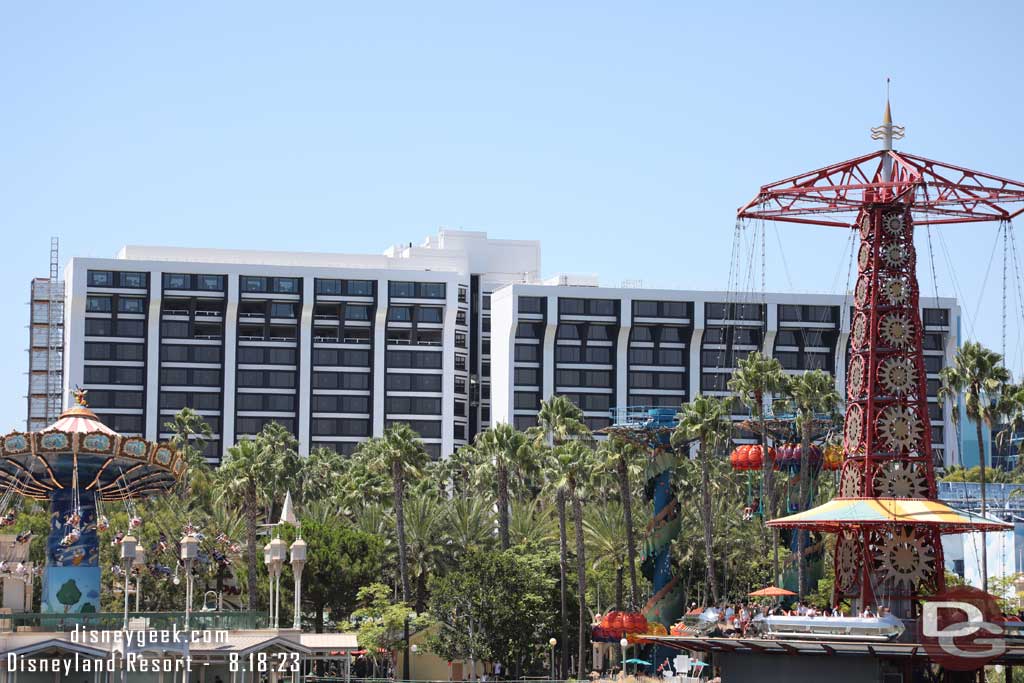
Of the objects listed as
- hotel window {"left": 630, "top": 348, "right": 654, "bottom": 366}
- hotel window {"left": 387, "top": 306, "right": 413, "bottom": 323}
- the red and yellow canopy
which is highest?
hotel window {"left": 387, "top": 306, "right": 413, "bottom": 323}

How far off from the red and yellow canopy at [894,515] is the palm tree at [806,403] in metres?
29.9

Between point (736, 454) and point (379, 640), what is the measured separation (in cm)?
2590

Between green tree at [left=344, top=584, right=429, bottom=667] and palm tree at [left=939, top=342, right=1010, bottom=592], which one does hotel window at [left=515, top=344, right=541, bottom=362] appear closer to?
green tree at [left=344, top=584, right=429, bottom=667]

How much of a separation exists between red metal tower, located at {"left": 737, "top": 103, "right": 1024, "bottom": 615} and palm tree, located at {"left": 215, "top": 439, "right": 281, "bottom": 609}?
3903 cm

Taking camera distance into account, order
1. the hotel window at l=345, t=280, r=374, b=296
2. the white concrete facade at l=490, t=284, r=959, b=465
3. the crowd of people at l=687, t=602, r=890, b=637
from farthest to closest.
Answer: the white concrete facade at l=490, t=284, r=959, b=465
the hotel window at l=345, t=280, r=374, b=296
the crowd of people at l=687, t=602, r=890, b=637

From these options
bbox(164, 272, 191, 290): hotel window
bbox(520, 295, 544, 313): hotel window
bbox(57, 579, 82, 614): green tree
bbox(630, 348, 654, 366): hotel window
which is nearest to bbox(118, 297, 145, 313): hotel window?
bbox(164, 272, 191, 290): hotel window

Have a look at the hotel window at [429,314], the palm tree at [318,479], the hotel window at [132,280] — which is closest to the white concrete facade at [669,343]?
the hotel window at [429,314]

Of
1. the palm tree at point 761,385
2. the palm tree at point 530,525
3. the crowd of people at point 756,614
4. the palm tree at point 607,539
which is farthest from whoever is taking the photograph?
the palm tree at point 530,525

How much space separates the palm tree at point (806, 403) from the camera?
99125 mm

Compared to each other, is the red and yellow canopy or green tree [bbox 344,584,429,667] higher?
the red and yellow canopy

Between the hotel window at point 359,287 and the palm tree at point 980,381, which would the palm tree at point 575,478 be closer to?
the palm tree at point 980,381

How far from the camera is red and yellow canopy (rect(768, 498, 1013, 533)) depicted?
6619 centimetres

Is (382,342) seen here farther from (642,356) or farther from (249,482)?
(249,482)

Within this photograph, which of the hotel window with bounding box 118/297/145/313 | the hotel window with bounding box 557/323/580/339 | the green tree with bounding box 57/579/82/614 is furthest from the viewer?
the hotel window with bounding box 557/323/580/339
